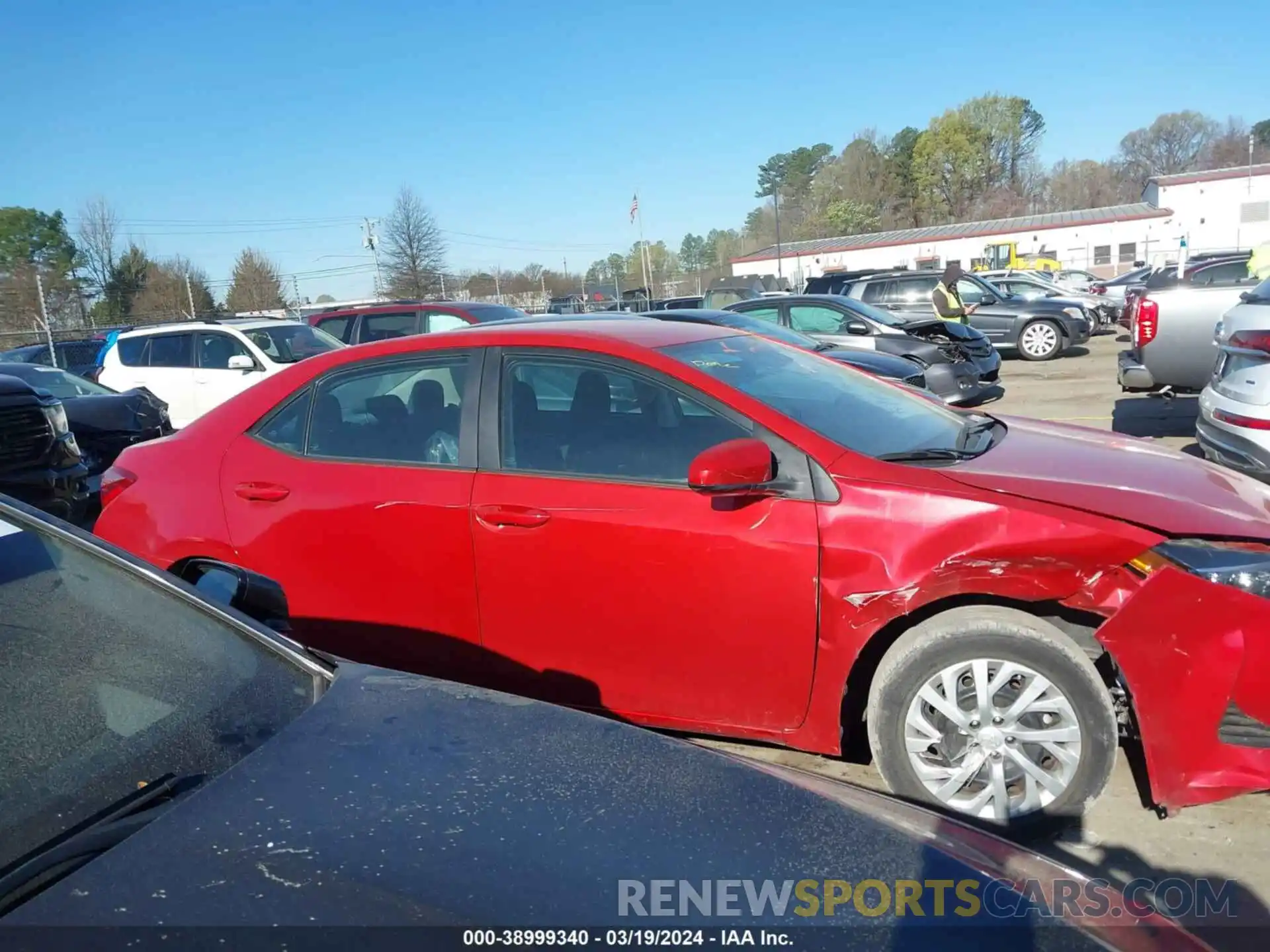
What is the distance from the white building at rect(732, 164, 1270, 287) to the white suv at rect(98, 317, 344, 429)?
4326cm

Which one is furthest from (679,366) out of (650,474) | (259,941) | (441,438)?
(259,941)

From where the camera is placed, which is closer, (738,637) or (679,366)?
(738,637)

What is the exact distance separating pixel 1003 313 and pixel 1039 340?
87 centimetres

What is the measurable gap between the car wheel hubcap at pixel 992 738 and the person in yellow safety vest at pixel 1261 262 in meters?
12.0

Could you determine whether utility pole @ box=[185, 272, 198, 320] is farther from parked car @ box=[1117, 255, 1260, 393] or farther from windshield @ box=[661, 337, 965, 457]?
windshield @ box=[661, 337, 965, 457]

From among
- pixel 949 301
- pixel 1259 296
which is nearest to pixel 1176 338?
pixel 1259 296

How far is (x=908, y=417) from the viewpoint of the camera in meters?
3.64

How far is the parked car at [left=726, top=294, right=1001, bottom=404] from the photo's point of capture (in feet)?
35.9

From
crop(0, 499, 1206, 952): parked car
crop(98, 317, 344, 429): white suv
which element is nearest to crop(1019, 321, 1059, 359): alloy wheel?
crop(98, 317, 344, 429): white suv

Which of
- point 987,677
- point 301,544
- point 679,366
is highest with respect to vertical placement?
point 679,366

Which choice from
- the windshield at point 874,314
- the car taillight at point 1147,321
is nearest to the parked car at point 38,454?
the car taillight at point 1147,321

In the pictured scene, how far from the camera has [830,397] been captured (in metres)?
3.64

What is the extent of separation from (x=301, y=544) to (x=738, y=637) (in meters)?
1.89

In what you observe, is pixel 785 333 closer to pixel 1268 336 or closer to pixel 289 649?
pixel 1268 336
